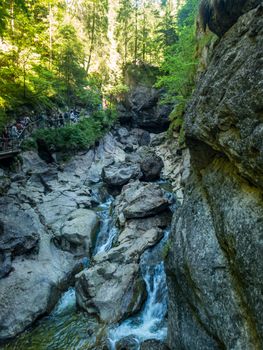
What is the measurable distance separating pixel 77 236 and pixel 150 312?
21.0ft

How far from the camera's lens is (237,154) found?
5.64 meters

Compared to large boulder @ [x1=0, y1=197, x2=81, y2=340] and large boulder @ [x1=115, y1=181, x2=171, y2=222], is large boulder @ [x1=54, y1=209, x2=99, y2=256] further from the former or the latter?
large boulder @ [x1=115, y1=181, x2=171, y2=222]

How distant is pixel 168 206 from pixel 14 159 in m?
12.7

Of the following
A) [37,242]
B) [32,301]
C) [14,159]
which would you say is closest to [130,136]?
[14,159]

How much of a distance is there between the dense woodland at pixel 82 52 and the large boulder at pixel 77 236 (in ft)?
27.8

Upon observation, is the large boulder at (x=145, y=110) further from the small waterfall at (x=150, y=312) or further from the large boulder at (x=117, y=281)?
the small waterfall at (x=150, y=312)

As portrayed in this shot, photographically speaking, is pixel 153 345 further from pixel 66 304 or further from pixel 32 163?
pixel 32 163

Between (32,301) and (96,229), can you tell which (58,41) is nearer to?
(96,229)

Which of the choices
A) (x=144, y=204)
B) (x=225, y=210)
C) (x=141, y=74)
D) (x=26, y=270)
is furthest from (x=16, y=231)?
(x=141, y=74)

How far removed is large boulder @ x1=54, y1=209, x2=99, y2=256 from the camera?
16.0 metres

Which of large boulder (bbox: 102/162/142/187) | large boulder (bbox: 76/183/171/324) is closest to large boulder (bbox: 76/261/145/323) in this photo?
large boulder (bbox: 76/183/171/324)

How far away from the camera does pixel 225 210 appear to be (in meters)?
6.31

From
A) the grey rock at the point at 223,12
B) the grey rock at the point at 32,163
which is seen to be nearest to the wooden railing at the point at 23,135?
the grey rock at the point at 32,163

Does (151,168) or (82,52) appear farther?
(82,52)
